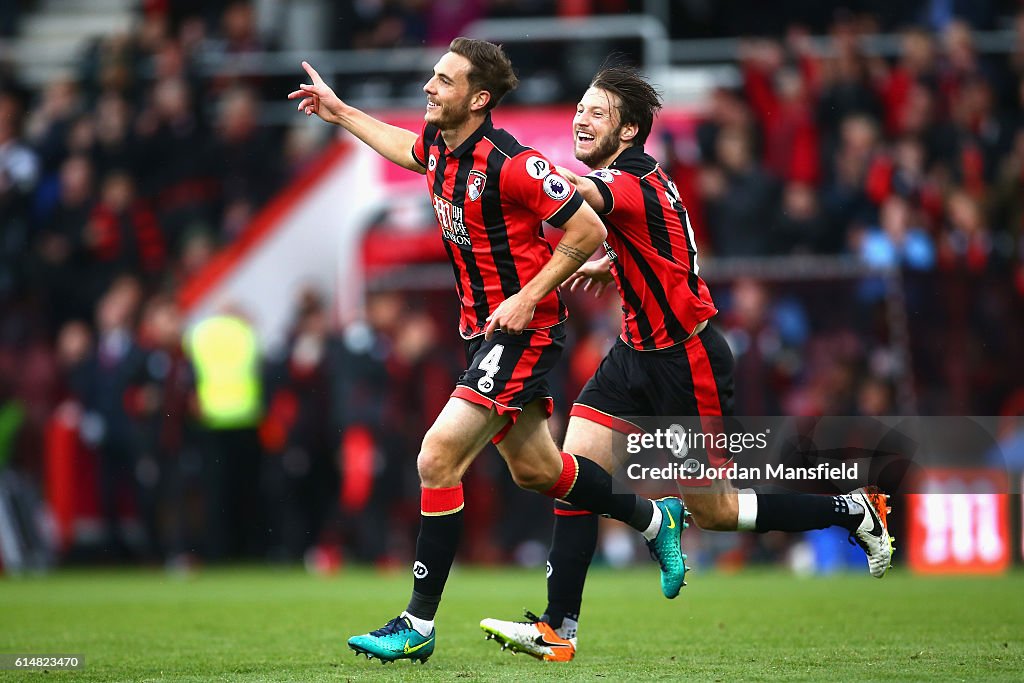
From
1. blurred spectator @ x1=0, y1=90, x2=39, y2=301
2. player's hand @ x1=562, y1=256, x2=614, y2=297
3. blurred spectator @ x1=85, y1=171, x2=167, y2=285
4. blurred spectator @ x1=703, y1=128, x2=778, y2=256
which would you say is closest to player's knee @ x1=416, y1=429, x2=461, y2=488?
player's hand @ x1=562, y1=256, x2=614, y2=297

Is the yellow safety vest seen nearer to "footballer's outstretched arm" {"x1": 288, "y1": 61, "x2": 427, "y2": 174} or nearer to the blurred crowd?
the blurred crowd

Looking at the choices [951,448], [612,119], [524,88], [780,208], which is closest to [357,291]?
[524,88]

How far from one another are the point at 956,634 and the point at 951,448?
15.1 feet

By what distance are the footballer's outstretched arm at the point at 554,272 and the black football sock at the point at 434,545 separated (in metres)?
0.72

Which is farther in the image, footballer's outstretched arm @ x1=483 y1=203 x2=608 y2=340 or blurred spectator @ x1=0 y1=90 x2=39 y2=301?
blurred spectator @ x1=0 y1=90 x2=39 y2=301

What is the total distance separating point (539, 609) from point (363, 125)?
3091 millimetres

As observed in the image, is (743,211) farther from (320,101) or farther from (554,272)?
(554,272)

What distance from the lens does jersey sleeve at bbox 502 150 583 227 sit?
609cm

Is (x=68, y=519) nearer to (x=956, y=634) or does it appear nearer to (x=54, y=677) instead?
(x=54, y=677)

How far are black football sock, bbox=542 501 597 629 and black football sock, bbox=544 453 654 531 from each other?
0.15 metres

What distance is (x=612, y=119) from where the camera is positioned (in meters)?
6.63

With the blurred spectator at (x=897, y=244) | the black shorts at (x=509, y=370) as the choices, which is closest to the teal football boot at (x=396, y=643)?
the black shorts at (x=509, y=370)

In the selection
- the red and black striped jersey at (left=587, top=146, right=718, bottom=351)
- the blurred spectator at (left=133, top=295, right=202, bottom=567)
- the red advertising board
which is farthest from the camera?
the blurred spectator at (left=133, top=295, right=202, bottom=567)

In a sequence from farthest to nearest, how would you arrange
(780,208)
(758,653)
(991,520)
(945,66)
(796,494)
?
(945,66) < (780,208) < (991,520) < (796,494) < (758,653)
